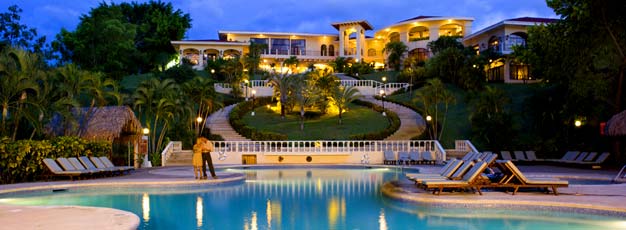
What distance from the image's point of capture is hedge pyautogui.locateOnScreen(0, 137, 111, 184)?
16.7 m

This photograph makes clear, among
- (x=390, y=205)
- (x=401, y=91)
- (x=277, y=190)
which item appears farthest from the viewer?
(x=401, y=91)

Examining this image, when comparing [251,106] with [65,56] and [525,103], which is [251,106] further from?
[65,56]

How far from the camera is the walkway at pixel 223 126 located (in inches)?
1376

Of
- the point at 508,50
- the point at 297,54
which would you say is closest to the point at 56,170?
the point at 508,50

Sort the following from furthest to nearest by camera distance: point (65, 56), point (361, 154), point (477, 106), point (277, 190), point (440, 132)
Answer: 1. point (65, 56)
2. point (440, 132)
3. point (477, 106)
4. point (361, 154)
5. point (277, 190)

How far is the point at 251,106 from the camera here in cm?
4259

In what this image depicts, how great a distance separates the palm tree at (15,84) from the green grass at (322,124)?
1730 cm

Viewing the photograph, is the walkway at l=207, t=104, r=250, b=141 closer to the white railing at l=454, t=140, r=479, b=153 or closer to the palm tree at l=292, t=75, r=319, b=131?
the palm tree at l=292, t=75, r=319, b=131

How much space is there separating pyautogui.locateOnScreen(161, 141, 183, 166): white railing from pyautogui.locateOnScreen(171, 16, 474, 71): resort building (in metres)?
32.5

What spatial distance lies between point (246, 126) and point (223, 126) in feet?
8.41

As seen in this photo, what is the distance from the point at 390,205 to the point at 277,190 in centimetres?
431

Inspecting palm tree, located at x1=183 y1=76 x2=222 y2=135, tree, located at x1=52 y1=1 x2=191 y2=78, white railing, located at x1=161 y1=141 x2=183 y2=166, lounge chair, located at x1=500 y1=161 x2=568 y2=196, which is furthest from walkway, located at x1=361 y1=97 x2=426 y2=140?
tree, located at x1=52 y1=1 x2=191 y2=78

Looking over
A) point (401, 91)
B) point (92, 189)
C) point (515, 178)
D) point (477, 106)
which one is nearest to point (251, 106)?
point (401, 91)

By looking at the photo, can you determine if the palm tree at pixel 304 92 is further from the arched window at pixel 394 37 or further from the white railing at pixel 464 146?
the arched window at pixel 394 37
